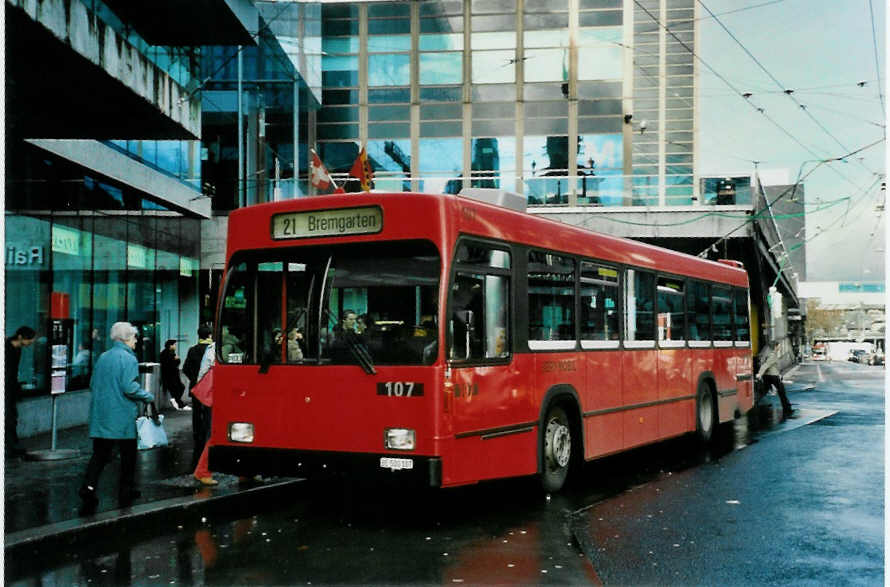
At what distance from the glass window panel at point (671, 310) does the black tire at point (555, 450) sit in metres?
3.25

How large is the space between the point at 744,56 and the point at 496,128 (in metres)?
17.2

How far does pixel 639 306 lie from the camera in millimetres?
12172

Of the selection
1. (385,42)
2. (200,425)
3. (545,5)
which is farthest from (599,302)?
(385,42)

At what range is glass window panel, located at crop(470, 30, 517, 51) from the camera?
38031 mm

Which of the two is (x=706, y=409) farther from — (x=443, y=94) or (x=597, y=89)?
(x=443, y=94)

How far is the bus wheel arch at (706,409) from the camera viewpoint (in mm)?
14438

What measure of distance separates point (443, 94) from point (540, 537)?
104ft

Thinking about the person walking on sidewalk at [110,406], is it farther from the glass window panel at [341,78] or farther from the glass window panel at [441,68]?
the glass window panel at [341,78]

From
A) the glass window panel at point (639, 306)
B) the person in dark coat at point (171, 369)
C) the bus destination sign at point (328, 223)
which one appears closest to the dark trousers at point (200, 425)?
the bus destination sign at point (328, 223)

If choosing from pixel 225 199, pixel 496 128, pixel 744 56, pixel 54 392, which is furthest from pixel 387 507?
pixel 496 128

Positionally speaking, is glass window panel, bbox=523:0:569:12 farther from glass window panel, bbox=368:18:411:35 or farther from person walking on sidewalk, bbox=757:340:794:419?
person walking on sidewalk, bbox=757:340:794:419

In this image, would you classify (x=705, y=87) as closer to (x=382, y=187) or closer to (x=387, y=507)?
(x=382, y=187)

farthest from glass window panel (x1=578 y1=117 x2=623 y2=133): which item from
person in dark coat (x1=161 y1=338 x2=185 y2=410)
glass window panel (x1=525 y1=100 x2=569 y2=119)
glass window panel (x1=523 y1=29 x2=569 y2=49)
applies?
person in dark coat (x1=161 y1=338 x2=185 y2=410)

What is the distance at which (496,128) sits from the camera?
1516 inches
